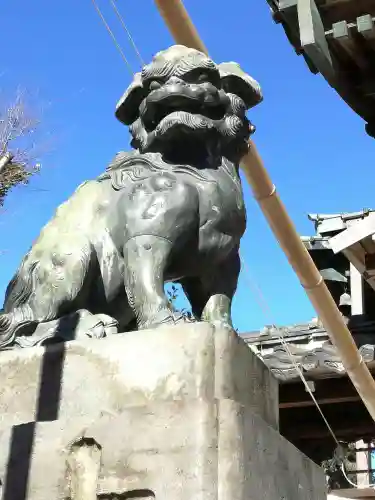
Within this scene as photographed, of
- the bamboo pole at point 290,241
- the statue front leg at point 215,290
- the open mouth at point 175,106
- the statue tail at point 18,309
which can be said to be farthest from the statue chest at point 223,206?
the bamboo pole at point 290,241

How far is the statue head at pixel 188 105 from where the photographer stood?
2449 millimetres

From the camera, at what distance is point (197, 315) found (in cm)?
255

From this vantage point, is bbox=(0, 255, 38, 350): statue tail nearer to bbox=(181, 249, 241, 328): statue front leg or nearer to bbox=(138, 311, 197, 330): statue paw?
bbox=(138, 311, 197, 330): statue paw

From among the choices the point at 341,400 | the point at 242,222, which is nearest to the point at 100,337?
the point at 242,222

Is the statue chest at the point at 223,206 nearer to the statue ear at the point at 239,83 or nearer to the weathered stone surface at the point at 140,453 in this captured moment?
the statue ear at the point at 239,83

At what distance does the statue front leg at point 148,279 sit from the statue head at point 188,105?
45 centimetres

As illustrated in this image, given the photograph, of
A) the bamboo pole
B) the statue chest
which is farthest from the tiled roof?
the statue chest

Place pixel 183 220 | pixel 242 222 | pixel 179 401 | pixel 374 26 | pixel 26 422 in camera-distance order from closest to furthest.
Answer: pixel 179 401 → pixel 26 422 → pixel 183 220 → pixel 242 222 → pixel 374 26

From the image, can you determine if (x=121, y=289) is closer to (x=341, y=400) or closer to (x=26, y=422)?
(x=26, y=422)

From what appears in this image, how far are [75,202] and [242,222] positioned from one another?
67cm

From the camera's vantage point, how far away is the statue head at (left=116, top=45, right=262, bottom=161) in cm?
245

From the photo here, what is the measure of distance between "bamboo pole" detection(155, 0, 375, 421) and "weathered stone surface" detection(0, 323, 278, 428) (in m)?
1.57

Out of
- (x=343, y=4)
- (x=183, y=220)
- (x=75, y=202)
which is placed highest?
(x=343, y=4)

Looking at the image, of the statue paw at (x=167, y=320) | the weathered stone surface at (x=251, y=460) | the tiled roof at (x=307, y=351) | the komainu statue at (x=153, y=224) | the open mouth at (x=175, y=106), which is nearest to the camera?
the weathered stone surface at (x=251, y=460)
